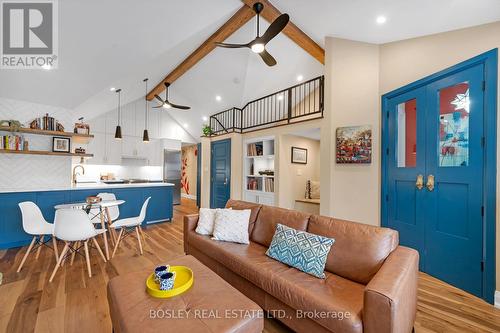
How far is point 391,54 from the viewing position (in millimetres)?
3100

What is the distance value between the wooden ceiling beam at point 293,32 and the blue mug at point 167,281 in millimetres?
3439

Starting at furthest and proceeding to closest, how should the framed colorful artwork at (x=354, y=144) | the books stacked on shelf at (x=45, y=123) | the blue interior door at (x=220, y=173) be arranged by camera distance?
the blue interior door at (x=220, y=173) → the books stacked on shelf at (x=45, y=123) → the framed colorful artwork at (x=354, y=144)

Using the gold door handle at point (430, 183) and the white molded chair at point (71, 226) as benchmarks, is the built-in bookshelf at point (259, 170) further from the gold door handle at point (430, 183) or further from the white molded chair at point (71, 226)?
the white molded chair at point (71, 226)

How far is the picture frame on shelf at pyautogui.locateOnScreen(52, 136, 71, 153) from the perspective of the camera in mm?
3951

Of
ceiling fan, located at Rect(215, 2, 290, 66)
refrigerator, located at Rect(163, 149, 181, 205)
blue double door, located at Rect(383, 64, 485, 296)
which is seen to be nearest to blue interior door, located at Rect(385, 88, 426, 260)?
blue double door, located at Rect(383, 64, 485, 296)

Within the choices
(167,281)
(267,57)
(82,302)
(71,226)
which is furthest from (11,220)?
(267,57)

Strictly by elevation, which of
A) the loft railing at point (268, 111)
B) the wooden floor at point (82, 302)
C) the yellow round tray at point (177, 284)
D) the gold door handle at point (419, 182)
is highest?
the loft railing at point (268, 111)

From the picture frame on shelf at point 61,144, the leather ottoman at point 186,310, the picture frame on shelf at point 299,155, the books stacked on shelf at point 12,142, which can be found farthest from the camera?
the picture frame on shelf at point 299,155

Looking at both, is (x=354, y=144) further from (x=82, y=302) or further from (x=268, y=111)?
(x=82, y=302)

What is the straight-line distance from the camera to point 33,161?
380cm

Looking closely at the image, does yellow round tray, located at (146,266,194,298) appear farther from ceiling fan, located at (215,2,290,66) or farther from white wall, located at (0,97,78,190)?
white wall, located at (0,97,78,190)

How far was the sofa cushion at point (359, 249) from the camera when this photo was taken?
1669 millimetres

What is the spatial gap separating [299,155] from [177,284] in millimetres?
3977

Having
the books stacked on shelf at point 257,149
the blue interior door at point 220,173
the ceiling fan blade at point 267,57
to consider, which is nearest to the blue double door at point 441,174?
the ceiling fan blade at point 267,57
